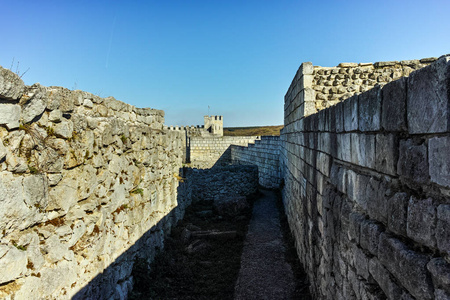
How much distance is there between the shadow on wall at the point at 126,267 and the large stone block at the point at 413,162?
3.41m

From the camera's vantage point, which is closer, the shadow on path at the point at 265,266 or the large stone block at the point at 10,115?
the large stone block at the point at 10,115

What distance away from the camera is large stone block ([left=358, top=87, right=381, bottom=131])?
2.41 m

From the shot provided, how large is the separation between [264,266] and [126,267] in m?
3.17

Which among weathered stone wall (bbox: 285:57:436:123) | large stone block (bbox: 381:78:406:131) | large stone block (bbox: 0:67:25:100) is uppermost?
weathered stone wall (bbox: 285:57:436:123)

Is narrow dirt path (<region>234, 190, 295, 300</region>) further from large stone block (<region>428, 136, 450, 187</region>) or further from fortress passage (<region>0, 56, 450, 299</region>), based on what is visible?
large stone block (<region>428, 136, 450, 187</region>)

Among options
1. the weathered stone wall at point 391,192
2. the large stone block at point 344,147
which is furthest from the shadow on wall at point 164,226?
the large stone block at point 344,147

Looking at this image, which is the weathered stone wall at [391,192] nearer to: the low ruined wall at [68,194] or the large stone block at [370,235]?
the large stone block at [370,235]

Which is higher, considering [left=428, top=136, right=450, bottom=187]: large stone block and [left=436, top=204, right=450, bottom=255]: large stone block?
[left=428, top=136, right=450, bottom=187]: large stone block

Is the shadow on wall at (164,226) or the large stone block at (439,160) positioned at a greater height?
the large stone block at (439,160)

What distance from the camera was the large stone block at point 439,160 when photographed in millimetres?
1553

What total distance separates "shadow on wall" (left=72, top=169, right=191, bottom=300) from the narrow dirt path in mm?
1824

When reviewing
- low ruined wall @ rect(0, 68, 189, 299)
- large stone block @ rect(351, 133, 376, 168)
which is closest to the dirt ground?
low ruined wall @ rect(0, 68, 189, 299)

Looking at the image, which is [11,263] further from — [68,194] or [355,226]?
[355,226]

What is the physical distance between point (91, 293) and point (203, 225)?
573cm
